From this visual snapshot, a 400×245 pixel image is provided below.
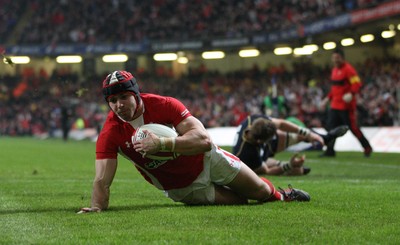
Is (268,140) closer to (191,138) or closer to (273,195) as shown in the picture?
(273,195)

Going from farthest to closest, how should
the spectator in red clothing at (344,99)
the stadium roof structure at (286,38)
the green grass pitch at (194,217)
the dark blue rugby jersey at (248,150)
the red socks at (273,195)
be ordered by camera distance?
the stadium roof structure at (286,38) < the spectator in red clothing at (344,99) < the dark blue rugby jersey at (248,150) < the red socks at (273,195) < the green grass pitch at (194,217)

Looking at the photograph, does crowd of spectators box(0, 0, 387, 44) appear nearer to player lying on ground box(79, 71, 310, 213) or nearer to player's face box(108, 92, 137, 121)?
player lying on ground box(79, 71, 310, 213)

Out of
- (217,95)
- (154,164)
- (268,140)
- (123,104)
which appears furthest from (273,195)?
(217,95)

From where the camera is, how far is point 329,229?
5.44 m

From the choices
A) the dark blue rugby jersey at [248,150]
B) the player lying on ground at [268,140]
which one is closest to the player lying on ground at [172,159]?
the player lying on ground at [268,140]

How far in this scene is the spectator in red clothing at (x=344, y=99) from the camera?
16.8 meters

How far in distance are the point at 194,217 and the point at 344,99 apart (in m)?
11.2

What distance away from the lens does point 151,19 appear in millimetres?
47844

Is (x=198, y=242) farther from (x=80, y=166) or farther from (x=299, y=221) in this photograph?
(x=80, y=166)

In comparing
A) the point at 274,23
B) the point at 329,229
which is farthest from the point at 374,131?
the point at 274,23

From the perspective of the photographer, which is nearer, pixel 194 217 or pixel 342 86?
pixel 194 217

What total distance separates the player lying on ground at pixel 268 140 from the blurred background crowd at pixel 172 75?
16.9 metres

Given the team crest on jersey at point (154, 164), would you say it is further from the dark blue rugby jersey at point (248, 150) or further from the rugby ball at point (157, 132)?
the dark blue rugby jersey at point (248, 150)

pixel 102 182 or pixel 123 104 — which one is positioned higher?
pixel 123 104
